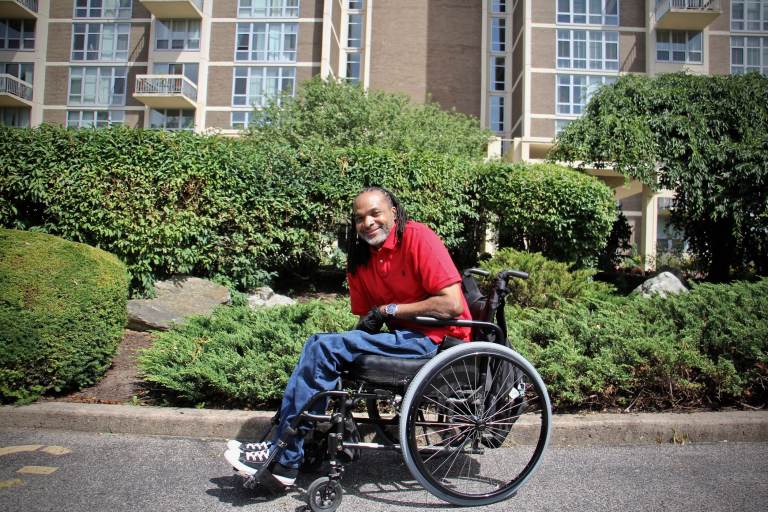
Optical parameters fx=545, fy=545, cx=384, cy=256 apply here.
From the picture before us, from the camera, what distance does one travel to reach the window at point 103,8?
35062mm

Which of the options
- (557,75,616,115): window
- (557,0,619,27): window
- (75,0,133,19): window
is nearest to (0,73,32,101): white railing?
(75,0,133,19): window

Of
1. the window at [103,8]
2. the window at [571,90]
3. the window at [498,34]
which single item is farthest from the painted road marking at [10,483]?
the window at [498,34]

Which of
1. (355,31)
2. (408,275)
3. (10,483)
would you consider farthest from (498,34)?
(10,483)

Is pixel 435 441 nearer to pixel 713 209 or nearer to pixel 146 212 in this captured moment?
pixel 146 212

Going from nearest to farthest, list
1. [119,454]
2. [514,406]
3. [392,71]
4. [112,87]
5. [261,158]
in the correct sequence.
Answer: [514,406] < [119,454] < [261,158] < [112,87] < [392,71]

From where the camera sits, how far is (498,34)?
3828 cm

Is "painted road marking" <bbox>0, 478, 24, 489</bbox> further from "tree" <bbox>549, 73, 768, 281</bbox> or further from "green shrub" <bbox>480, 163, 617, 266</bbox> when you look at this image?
"tree" <bbox>549, 73, 768, 281</bbox>

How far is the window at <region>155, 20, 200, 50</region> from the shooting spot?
3425 centimetres

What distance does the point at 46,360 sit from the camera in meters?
4.43

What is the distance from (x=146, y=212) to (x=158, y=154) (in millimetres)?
893

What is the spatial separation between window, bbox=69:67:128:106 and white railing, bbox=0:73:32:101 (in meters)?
3.05

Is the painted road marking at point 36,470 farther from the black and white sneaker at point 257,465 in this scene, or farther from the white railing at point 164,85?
the white railing at point 164,85

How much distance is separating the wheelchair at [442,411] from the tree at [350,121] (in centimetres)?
1167

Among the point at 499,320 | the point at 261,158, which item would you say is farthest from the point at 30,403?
the point at 261,158
